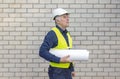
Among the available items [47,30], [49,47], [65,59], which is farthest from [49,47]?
[47,30]

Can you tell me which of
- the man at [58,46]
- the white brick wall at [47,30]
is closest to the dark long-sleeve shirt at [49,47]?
the man at [58,46]

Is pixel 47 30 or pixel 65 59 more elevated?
pixel 47 30

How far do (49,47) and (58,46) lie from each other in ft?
0.51

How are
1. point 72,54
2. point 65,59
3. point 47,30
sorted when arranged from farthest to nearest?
point 47,30 < point 72,54 < point 65,59

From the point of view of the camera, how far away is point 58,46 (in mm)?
5059

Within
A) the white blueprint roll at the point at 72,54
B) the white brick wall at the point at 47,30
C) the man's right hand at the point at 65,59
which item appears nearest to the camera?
the man's right hand at the point at 65,59

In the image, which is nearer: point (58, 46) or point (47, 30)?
point (58, 46)

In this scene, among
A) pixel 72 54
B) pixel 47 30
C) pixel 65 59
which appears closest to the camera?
pixel 65 59

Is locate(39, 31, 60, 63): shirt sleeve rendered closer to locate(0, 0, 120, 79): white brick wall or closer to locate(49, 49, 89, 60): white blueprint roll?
locate(49, 49, 89, 60): white blueprint roll

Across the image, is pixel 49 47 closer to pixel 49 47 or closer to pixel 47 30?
pixel 49 47

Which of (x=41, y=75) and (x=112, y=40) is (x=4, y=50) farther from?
(x=112, y=40)

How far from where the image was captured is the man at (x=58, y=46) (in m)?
4.91

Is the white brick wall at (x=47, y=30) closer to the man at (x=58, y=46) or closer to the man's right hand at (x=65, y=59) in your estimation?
the man at (x=58, y=46)

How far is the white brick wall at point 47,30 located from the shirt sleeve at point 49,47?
5.82 feet
